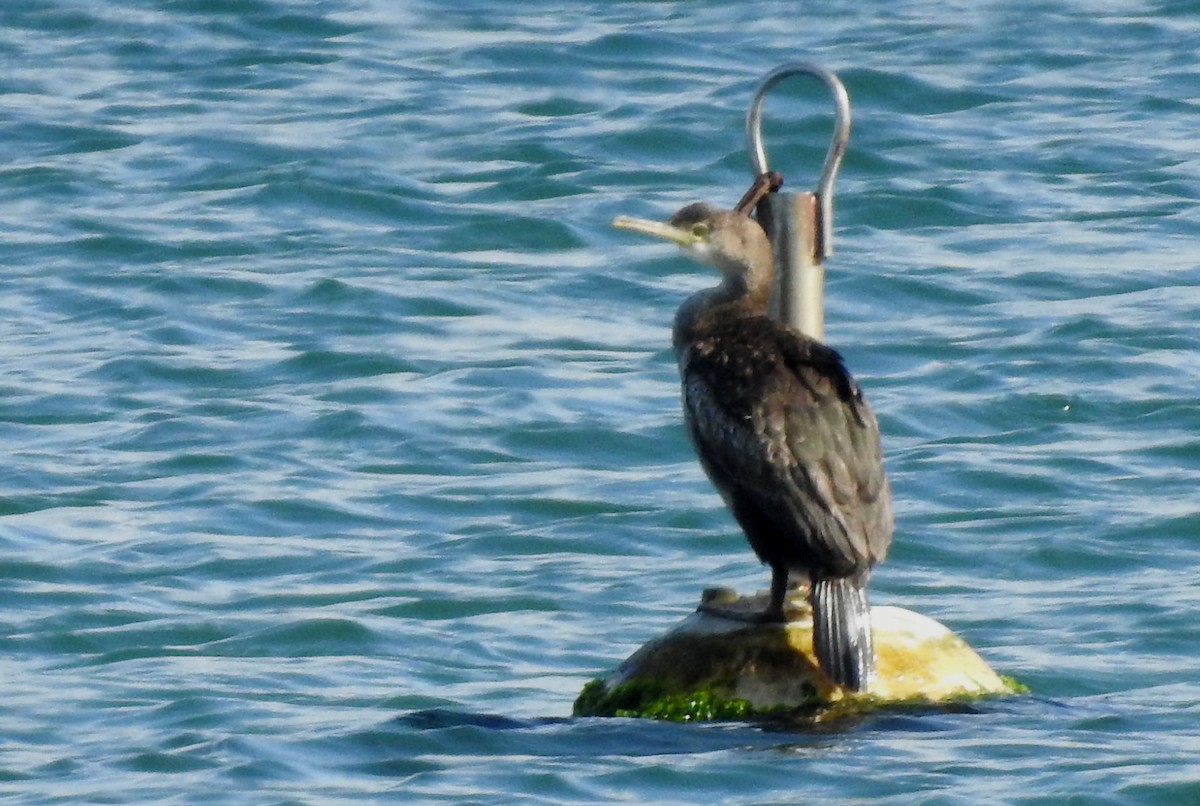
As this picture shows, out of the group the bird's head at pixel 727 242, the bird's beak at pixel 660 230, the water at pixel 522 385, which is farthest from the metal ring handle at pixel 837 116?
the water at pixel 522 385

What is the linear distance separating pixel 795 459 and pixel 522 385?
484 cm

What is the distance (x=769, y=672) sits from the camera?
654 centimetres

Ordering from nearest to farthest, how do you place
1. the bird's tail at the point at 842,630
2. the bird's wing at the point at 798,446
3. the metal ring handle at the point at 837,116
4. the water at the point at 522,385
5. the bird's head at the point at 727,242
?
1. the bird's tail at the point at 842,630
2. the bird's wing at the point at 798,446
3. the metal ring handle at the point at 837,116
4. the bird's head at the point at 727,242
5. the water at the point at 522,385

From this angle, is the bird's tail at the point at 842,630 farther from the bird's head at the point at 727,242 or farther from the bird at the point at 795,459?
the bird's head at the point at 727,242

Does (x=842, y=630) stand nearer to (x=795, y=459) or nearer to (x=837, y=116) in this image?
(x=795, y=459)

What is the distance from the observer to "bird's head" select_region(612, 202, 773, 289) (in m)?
6.95

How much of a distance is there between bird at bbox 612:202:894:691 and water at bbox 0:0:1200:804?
316 millimetres

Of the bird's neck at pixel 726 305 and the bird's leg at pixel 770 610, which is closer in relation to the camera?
the bird's leg at pixel 770 610

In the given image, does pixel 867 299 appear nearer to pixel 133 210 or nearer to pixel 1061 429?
pixel 1061 429

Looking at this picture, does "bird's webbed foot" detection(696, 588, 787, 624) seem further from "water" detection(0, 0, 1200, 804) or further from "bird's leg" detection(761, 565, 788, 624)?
"water" detection(0, 0, 1200, 804)

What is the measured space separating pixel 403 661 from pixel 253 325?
4191 millimetres

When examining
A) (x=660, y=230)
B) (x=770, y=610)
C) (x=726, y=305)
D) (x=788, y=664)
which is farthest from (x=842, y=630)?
→ (x=660, y=230)

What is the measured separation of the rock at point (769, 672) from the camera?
6.51 meters

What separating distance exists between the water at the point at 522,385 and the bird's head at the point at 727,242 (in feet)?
3.96
